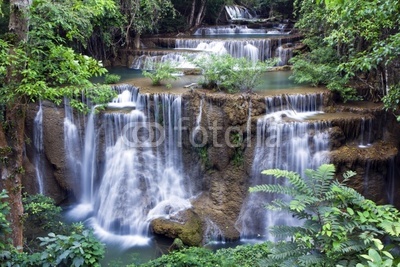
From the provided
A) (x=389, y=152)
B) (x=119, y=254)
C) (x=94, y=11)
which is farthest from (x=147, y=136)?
(x=389, y=152)

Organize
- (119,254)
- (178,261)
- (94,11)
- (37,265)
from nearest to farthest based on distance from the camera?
1. (37,265)
2. (178,261)
3. (94,11)
4. (119,254)

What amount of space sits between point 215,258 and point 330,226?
276 cm

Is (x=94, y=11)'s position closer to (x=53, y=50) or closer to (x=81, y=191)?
(x=53, y=50)

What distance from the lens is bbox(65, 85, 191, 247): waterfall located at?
34.1ft

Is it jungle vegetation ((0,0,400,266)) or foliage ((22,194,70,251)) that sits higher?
jungle vegetation ((0,0,400,266))

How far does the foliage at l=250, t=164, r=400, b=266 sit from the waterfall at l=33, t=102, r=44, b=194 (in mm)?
8301

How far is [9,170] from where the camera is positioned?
604 centimetres

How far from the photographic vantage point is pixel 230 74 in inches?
419

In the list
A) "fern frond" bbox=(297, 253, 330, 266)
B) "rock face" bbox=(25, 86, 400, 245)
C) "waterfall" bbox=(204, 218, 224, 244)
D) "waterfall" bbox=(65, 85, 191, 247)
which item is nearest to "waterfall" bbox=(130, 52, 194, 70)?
"waterfall" bbox=(65, 85, 191, 247)

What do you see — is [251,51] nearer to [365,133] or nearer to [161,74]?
[161,74]

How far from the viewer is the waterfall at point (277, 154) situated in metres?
9.55

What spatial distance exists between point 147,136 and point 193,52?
6526 mm

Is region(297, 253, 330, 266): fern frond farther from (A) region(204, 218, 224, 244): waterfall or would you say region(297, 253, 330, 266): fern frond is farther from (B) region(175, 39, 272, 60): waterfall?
(B) region(175, 39, 272, 60): waterfall

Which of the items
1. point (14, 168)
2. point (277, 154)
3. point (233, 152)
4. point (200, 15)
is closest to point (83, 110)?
point (14, 168)
